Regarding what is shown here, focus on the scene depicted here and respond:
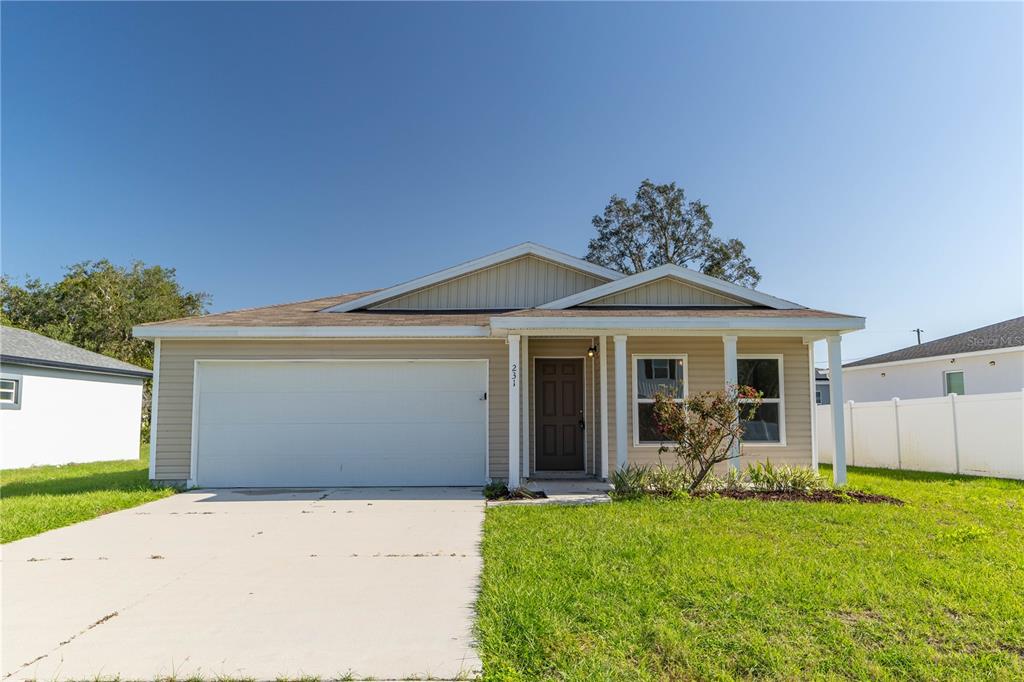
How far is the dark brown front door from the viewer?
1033 centimetres

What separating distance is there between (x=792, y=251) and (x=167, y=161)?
71.5 ft

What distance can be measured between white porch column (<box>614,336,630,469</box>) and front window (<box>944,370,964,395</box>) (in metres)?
13.3

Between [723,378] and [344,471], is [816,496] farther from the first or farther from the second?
[344,471]

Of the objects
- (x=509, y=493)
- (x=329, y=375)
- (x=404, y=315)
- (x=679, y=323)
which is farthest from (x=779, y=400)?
(x=329, y=375)

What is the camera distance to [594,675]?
108 inches

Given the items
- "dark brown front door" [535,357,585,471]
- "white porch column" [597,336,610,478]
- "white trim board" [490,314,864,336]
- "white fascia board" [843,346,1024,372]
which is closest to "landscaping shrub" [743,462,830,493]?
"white trim board" [490,314,864,336]

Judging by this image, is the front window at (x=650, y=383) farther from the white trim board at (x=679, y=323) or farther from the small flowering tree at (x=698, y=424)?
the small flowering tree at (x=698, y=424)

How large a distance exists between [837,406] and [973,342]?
11.1 meters

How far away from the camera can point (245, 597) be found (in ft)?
13.1

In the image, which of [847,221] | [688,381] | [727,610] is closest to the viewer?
[727,610]

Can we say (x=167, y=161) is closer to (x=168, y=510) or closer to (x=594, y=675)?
(x=168, y=510)

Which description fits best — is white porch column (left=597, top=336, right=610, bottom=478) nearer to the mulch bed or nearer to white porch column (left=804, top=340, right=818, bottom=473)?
the mulch bed

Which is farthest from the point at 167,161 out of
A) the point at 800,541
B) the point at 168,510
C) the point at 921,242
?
the point at 921,242

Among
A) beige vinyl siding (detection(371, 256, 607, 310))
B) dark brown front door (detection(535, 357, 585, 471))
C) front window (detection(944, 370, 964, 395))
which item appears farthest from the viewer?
front window (detection(944, 370, 964, 395))
